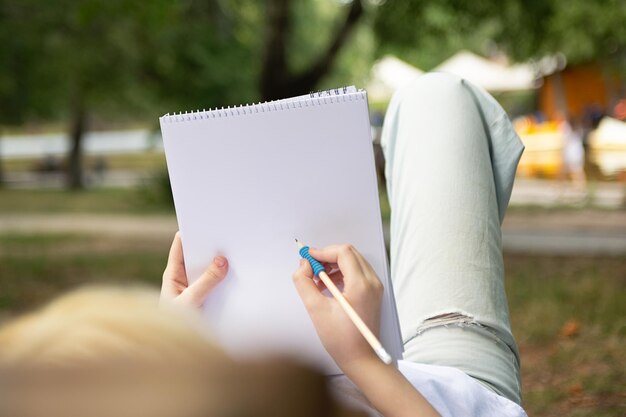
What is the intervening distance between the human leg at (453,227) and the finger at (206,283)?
55 centimetres

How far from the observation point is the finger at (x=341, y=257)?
1.50 metres

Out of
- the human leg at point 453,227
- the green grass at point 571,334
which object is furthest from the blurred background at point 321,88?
the human leg at point 453,227

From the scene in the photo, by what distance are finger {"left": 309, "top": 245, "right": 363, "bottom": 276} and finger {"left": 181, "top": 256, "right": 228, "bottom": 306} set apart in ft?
0.60

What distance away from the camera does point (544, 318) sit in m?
6.20

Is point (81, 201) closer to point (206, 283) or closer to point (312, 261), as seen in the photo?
point (206, 283)

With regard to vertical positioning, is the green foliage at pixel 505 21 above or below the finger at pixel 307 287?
above

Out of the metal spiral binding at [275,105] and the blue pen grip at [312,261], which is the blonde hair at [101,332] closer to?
the blue pen grip at [312,261]

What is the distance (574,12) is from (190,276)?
8.36m

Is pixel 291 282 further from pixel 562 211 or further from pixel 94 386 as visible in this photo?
pixel 562 211

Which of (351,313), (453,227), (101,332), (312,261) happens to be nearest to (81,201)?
(453,227)

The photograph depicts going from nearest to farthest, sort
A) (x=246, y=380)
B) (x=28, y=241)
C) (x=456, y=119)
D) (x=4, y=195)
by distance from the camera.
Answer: (x=246, y=380)
(x=456, y=119)
(x=28, y=241)
(x=4, y=195)

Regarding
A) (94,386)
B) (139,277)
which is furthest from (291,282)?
(139,277)

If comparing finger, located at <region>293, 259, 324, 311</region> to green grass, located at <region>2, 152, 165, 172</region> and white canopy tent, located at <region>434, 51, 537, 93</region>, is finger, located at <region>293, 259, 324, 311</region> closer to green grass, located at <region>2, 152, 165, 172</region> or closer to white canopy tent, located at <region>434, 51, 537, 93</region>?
white canopy tent, located at <region>434, 51, 537, 93</region>

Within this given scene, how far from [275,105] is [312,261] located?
0.27 m
